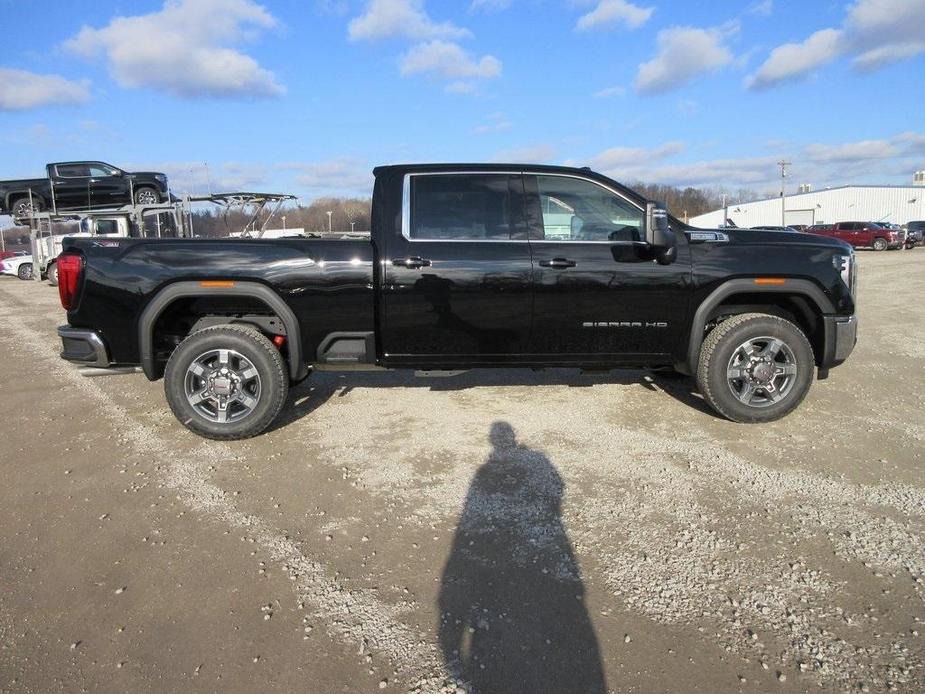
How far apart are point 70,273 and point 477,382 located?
352 cm

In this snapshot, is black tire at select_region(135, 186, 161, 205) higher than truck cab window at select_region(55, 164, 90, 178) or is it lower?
lower

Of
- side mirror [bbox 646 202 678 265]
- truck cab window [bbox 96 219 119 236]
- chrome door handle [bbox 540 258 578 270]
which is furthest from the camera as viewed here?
truck cab window [bbox 96 219 119 236]

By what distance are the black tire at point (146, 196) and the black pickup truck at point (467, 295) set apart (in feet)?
51.0

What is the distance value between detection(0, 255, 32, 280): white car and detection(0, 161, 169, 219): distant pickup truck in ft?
20.9

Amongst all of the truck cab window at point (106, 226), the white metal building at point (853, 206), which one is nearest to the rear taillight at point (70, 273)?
the truck cab window at point (106, 226)

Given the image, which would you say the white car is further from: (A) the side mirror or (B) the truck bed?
(A) the side mirror

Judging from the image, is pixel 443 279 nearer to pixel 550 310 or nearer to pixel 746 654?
pixel 550 310

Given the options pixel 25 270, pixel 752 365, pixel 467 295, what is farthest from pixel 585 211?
pixel 25 270

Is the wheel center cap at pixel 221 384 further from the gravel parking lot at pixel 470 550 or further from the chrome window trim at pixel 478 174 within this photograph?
the chrome window trim at pixel 478 174

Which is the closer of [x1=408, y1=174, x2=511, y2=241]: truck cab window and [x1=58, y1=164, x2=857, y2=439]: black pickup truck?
[x1=58, y1=164, x2=857, y2=439]: black pickup truck

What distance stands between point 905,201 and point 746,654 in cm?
7868

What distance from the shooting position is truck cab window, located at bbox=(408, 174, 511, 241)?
14.3ft

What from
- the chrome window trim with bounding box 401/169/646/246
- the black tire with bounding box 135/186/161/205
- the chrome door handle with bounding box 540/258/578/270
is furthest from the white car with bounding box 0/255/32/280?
the chrome door handle with bounding box 540/258/578/270

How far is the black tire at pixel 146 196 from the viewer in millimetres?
17688
